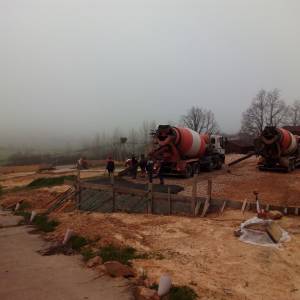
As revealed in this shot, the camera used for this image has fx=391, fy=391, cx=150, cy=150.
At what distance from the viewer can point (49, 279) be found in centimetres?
942

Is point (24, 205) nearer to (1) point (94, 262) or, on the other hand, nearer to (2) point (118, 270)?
(1) point (94, 262)

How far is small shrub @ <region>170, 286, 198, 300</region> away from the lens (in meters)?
8.05

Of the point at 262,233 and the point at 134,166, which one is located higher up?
the point at 134,166

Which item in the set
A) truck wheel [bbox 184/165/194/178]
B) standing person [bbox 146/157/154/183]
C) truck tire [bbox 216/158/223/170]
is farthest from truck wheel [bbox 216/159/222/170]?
standing person [bbox 146/157/154/183]

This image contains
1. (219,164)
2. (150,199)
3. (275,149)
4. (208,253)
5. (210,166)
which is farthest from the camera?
(219,164)

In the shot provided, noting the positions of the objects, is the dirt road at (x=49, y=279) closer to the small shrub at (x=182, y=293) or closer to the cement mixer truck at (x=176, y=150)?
the small shrub at (x=182, y=293)

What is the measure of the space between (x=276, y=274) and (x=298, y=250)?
5.73 ft

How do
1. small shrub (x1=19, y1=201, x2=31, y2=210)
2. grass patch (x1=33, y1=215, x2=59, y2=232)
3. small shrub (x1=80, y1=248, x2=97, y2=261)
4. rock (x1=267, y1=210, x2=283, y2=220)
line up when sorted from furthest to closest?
1. small shrub (x1=19, y1=201, x2=31, y2=210)
2. grass patch (x1=33, y1=215, x2=59, y2=232)
3. rock (x1=267, y1=210, x2=283, y2=220)
4. small shrub (x1=80, y1=248, x2=97, y2=261)

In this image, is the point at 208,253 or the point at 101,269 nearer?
the point at 101,269

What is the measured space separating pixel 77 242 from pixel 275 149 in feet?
62.0

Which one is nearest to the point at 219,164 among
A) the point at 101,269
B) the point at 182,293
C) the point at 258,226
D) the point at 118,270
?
the point at 258,226

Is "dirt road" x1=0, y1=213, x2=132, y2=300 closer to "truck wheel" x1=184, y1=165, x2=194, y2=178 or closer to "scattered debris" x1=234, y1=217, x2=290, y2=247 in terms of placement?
"scattered debris" x1=234, y1=217, x2=290, y2=247

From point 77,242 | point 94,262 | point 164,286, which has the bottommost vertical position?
point 77,242

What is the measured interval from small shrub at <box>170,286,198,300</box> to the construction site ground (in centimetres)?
15
